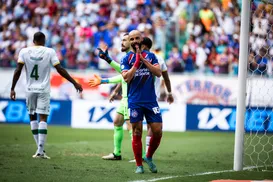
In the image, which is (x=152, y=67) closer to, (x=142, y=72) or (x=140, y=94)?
(x=142, y=72)

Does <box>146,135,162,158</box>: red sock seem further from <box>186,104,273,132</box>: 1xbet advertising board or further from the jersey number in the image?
<box>186,104,273,132</box>: 1xbet advertising board

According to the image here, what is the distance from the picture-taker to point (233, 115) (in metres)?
20.9

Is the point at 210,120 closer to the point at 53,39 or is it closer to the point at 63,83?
the point at 63,83

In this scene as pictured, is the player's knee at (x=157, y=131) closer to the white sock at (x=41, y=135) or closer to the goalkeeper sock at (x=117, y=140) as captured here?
the goalkeeper sock at (x=117, y=140)

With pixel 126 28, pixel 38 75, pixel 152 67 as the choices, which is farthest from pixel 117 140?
pixel 126 28

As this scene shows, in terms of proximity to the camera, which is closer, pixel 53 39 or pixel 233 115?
pixel 233 115

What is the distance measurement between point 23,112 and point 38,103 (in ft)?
33.8

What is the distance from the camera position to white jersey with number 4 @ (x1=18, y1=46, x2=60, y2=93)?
37.4 feet

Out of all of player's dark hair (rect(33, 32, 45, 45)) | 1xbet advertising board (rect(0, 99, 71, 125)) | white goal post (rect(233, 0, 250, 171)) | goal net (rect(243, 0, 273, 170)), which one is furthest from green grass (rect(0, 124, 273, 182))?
1xbet advertising board (rect(0, 99, 71, 125))

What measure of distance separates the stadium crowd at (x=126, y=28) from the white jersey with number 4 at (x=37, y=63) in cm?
1208

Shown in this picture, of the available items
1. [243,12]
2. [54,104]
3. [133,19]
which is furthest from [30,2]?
[243,12]

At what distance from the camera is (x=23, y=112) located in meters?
21.4

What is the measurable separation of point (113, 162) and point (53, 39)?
15.0m

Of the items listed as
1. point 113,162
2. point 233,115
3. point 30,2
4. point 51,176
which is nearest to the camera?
point 51,176
